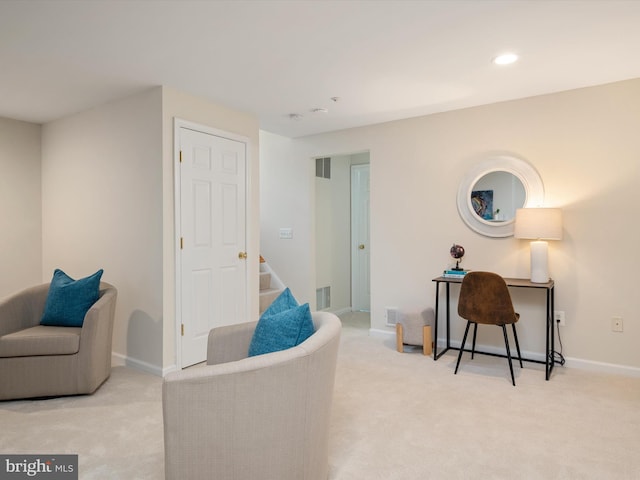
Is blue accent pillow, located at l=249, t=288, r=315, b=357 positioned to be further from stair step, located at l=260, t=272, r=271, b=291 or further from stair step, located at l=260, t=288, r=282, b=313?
stair step, located at l=260, t=272, r=271, b=291

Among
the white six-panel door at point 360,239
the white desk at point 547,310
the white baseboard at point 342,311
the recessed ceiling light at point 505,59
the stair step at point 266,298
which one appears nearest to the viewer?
the recessed ceiling light at point 505,59

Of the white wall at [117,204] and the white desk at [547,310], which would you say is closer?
the white desk at [547,310]

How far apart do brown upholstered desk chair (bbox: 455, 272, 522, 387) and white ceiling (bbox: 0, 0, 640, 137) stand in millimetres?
1541

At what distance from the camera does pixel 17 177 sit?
4383 millimetres

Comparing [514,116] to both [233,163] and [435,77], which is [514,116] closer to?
[435,77]

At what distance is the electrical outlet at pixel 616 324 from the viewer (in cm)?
328

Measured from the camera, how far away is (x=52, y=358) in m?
2.79

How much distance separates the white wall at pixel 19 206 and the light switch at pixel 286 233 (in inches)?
106

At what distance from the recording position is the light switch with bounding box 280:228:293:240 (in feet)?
17.1

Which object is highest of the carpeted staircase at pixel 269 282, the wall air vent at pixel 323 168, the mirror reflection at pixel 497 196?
the wall air vent at pixel 323 168

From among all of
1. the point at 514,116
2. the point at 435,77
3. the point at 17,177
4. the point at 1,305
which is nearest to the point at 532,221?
the point at 514,116

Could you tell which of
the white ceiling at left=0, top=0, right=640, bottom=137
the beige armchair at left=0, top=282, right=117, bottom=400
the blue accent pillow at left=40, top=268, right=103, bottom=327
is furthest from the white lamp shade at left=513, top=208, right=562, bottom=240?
the blue accent pillow at left=40, top=268, right=103, bottom=327

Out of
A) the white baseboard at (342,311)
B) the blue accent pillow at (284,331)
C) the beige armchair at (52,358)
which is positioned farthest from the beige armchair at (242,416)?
the white baseboard at (342,311)

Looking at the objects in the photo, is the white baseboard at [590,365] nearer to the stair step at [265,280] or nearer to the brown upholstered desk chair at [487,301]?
the brown upholstered desk chair at [487,301]
